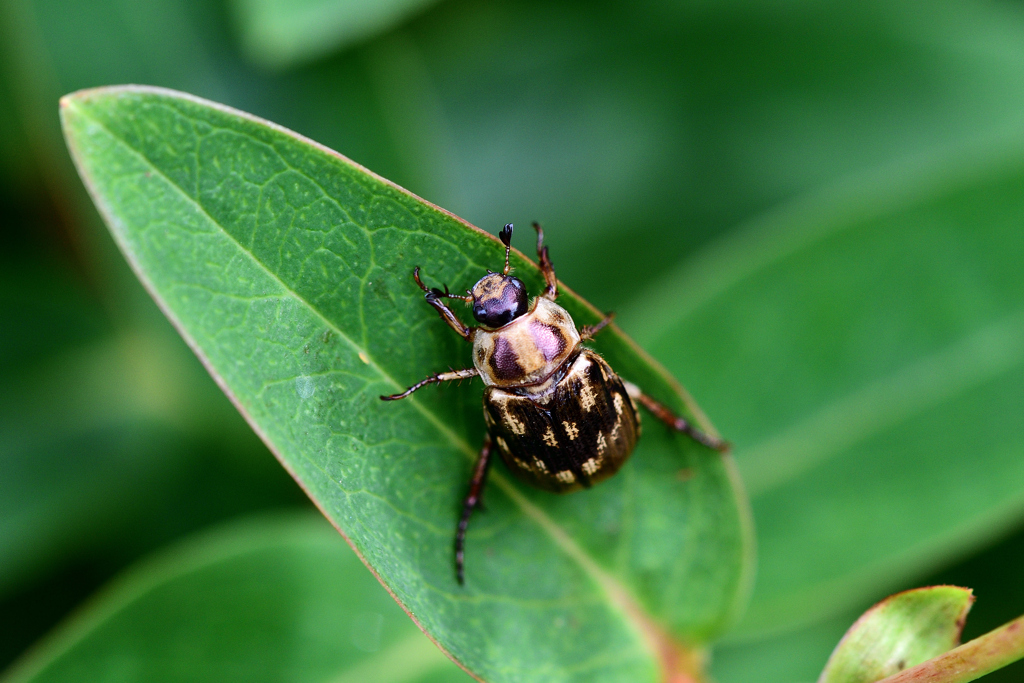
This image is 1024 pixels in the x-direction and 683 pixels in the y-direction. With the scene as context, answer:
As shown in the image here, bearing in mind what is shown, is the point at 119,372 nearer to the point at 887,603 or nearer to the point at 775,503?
the point at 775,503

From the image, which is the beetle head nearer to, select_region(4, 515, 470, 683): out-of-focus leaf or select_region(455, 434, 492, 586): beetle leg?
select_region(455, 434, 492, 586): beetle leg

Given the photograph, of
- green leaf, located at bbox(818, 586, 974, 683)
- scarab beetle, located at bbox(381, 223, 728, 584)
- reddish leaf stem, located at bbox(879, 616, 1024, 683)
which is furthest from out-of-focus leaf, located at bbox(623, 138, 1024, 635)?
reddish leaf stem, located at bbox(879, 616, 1024, 683)

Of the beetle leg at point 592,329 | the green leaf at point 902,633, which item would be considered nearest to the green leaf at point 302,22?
the beetle leg at point 592,329

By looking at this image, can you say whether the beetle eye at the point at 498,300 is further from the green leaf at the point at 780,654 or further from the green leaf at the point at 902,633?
the green leaf at the point at 780,654

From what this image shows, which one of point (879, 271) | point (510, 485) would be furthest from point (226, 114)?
point (879, 271)

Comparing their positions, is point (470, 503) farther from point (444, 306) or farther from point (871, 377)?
point (871, 377)
